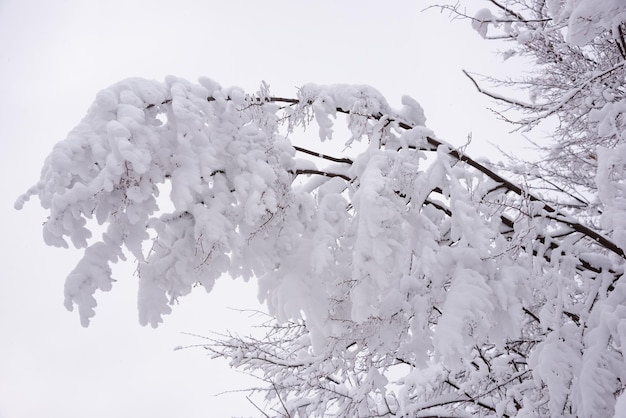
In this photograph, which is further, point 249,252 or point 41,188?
point 249,252

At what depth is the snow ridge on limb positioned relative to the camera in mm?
1896

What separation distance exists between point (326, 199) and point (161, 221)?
863 millimetres

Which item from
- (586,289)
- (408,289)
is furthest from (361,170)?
(586,289)

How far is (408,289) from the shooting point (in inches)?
82.1

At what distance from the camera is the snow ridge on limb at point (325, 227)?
190 cm

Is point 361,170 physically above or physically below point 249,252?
above

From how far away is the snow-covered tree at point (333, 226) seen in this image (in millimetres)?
1900

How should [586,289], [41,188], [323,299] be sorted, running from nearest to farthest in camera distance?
[41,188] < [323,299] < [586,289]

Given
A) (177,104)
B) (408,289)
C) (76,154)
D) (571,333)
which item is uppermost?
(177,104)

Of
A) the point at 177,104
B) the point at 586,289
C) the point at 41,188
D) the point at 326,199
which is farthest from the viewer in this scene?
the point at 586,289

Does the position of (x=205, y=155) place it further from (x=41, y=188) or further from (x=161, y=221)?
(x=41, y=188)

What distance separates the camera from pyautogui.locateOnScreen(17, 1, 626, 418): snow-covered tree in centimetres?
190

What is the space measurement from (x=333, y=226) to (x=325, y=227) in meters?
0.12

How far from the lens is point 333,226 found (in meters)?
2.38
